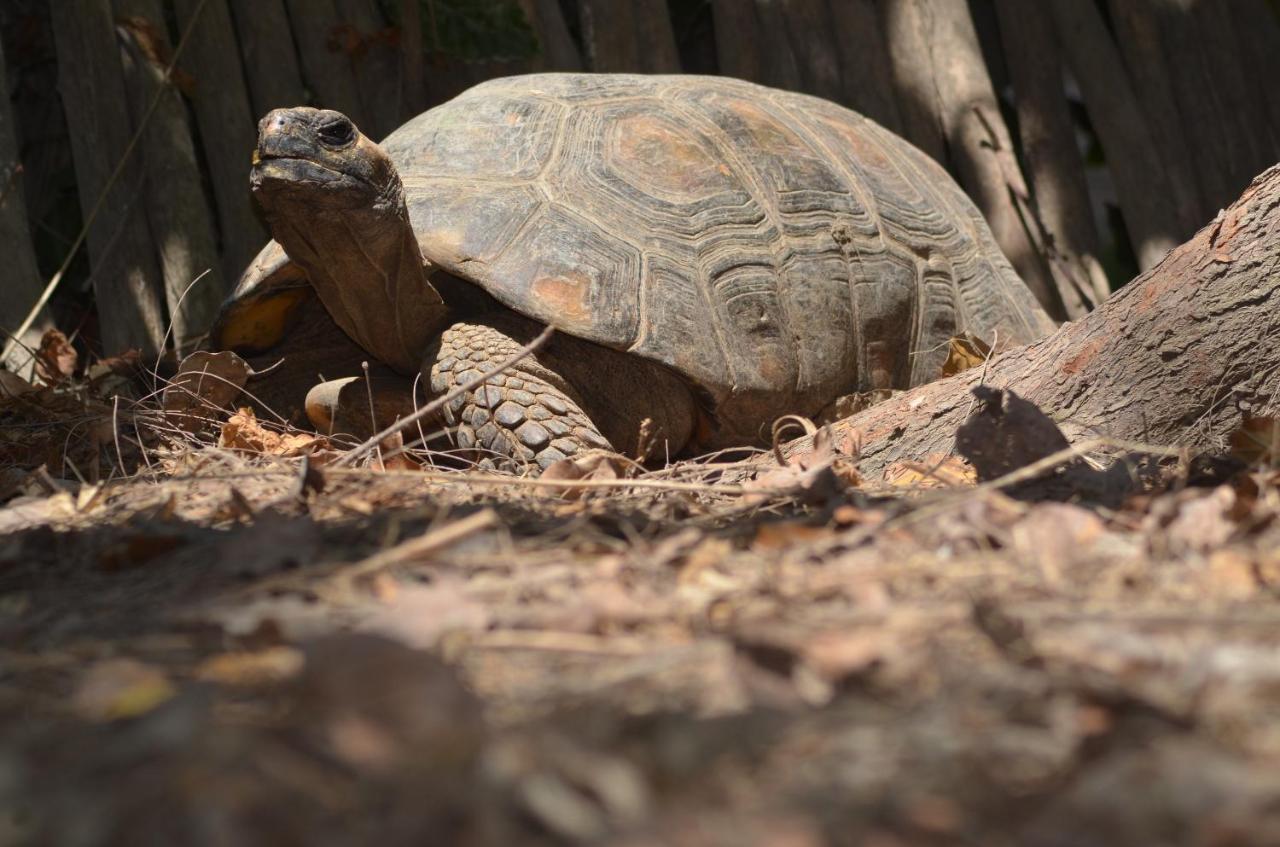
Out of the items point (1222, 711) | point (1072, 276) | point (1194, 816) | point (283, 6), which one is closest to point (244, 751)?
point (1194, 816)

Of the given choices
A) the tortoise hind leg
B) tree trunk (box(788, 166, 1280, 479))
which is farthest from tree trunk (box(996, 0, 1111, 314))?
tree trunk (box(788, 166, 1280, 479))

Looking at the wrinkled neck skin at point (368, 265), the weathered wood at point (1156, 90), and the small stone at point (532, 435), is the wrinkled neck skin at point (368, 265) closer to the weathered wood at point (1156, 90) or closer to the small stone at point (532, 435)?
the small stone at point (532, 435)

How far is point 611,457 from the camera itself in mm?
3195

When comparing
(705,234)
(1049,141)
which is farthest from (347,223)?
(1049,141)

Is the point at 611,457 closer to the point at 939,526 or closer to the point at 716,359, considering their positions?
the point at 716,359

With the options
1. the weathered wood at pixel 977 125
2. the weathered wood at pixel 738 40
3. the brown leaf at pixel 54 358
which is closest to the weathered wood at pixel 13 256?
the brown leaf at pixel 54 358

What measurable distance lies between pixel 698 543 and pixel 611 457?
3.94 ft

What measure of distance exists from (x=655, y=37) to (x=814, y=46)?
784 mm

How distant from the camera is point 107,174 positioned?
5.16 metres

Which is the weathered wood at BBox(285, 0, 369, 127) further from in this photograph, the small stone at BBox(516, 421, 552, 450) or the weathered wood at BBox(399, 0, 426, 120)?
the small stone at BBox(516, 421, 552, 450)

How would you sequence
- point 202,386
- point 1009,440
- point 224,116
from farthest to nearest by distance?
point 224,116 < point 202,386 < point 1009,440

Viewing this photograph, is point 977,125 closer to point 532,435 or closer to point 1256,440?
point 532,435

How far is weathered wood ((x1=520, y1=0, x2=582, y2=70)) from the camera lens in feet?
18.5

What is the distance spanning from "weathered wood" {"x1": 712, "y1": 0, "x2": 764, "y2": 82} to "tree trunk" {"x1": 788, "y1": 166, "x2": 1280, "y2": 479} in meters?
3.14
